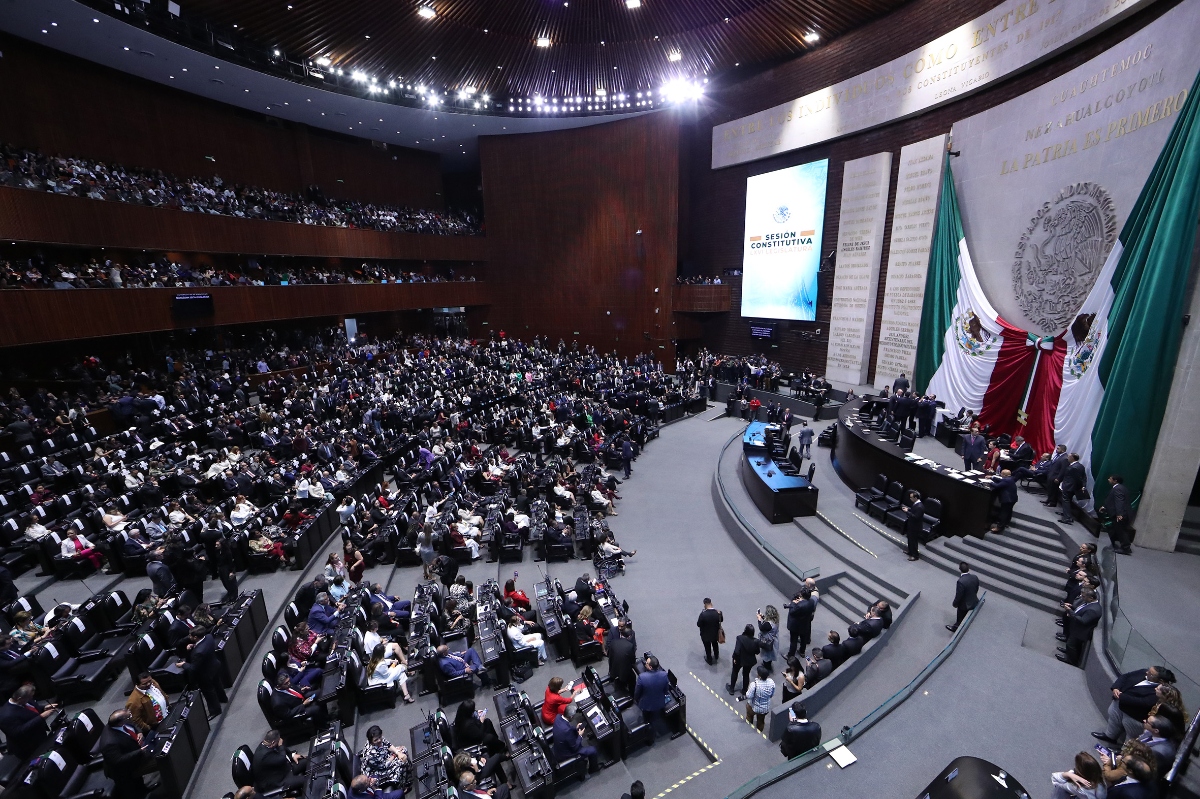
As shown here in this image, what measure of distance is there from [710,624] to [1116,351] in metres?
9.17

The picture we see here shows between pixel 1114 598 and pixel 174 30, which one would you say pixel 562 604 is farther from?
pixel 174 30

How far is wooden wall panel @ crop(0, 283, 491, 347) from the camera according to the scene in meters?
13.5

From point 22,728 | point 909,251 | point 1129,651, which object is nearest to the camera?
point 22,728

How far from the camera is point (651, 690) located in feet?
19.6

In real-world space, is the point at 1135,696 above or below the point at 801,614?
above

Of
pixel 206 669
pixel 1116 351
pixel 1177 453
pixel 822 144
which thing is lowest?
pixel 206 669

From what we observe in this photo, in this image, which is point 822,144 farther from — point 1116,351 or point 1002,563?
Answer: point 1002,563

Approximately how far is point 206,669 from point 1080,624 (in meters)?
10.7

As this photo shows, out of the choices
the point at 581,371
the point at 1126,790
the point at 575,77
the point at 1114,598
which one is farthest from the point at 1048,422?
the point at 575,77

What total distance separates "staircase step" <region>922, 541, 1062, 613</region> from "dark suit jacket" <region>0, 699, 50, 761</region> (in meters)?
12.3

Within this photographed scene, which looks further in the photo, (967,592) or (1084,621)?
(967,592)

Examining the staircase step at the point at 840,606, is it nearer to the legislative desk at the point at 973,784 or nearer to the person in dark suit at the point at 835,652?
the person in dark suit at the point at 835,652

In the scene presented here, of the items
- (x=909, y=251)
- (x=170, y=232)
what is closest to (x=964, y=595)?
(x=909, y=251)

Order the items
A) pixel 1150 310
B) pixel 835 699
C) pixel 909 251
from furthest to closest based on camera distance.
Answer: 1. pixel 909 251
2. pixel 1150 310
3. pixel 835 699
